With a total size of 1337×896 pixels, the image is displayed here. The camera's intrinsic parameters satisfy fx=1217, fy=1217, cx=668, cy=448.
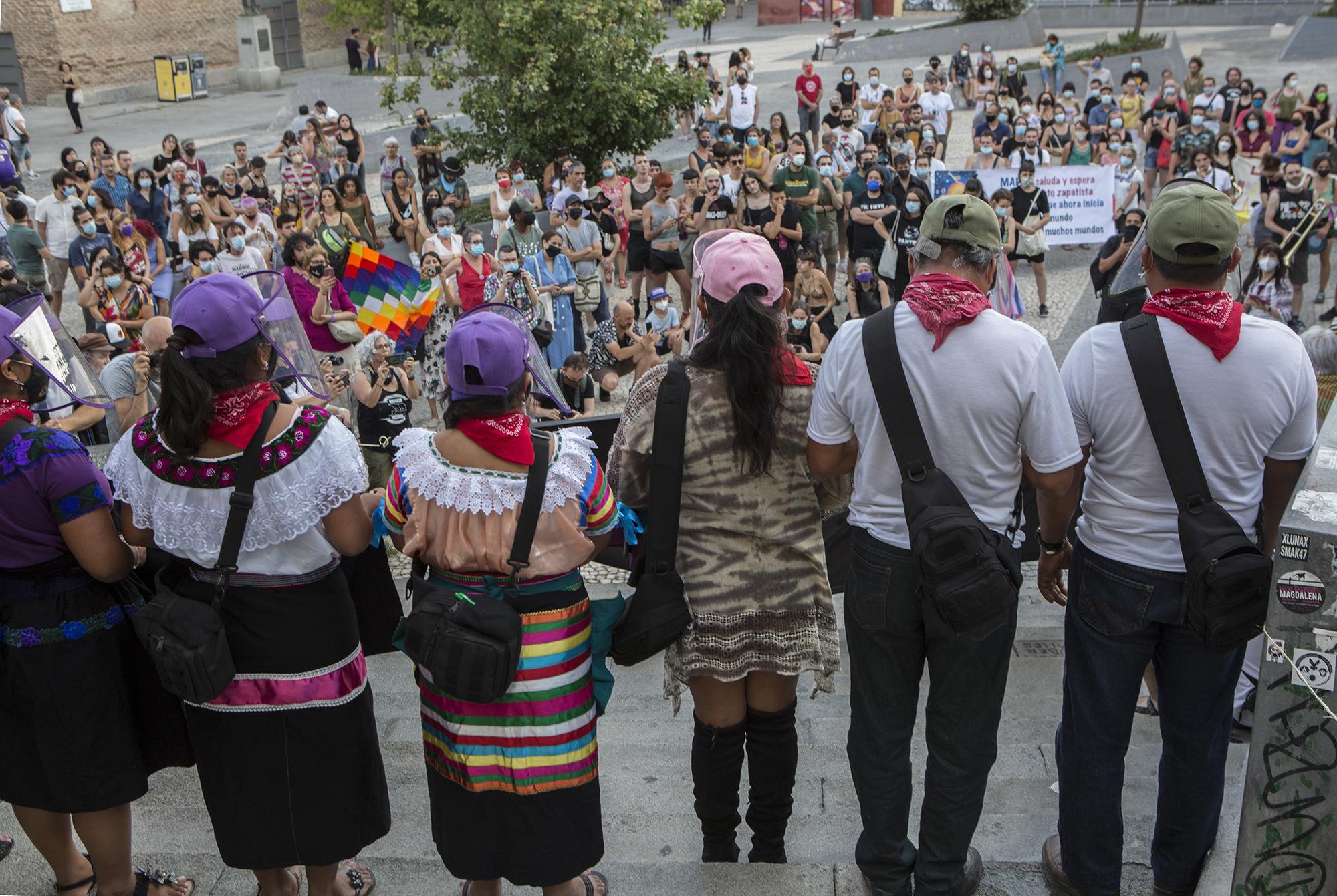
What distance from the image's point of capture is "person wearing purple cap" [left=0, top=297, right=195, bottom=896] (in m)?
2.99

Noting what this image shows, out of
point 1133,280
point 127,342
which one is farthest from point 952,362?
point 127,342

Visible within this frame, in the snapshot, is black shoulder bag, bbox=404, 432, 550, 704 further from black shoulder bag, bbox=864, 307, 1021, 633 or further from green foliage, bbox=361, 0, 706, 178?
green foliage, bbox=361, 0, 706, 178

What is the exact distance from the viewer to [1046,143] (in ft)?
57.4

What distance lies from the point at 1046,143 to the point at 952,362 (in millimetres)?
16039

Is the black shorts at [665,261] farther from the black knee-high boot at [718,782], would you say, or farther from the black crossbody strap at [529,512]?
the black crossbody strap at [529,512]

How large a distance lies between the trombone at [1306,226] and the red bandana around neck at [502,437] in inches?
421

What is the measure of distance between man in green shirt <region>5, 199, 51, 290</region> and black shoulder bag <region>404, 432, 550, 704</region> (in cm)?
1143

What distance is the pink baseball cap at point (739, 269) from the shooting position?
3027 millimetres

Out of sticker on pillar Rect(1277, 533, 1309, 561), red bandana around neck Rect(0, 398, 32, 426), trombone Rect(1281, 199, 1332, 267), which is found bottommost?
trombone Rect(1281, 199, 1332, 267)

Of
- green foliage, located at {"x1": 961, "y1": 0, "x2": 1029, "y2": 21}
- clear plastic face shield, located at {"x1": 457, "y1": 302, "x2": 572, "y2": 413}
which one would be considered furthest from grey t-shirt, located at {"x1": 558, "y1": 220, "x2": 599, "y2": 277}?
green foliage, located at {"x1": 961, "y1": 0, "x2": 1029, "y2": 21}

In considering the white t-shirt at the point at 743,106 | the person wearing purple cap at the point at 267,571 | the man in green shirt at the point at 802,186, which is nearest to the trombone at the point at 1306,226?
the man in green shirt at the point at 802,186

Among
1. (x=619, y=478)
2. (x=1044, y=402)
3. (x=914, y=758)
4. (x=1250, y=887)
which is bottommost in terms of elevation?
(x=914, y=758)

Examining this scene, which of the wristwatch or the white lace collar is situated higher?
the white lace collar

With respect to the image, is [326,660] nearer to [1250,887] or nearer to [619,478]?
[619,478]
